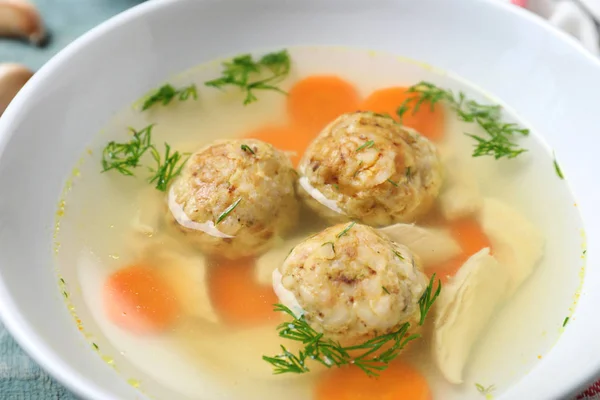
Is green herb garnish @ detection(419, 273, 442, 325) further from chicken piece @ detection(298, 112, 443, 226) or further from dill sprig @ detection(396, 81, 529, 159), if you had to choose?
dill sprig @ detection(396, 81, 529, 159)

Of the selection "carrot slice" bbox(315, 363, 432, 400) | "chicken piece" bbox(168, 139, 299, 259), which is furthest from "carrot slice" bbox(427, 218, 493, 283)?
"chicken piece" bbox(168, 139, 299, 259)

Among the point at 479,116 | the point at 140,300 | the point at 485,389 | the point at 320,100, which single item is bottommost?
the point at 140,300

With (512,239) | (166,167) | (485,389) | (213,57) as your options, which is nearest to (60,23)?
(213,57)

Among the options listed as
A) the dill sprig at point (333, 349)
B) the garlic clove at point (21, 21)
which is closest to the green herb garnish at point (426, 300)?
the dill sprig at point (333, 349)

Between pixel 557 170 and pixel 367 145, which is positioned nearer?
pixel 367 145

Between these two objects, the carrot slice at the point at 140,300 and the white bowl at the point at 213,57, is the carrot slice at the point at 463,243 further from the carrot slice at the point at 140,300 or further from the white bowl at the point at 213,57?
the carrot slice at the point at 140,300

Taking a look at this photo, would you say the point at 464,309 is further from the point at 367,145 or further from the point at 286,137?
the point at 286,137

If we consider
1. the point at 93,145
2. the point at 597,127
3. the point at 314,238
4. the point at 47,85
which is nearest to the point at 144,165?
the point at 93,145
